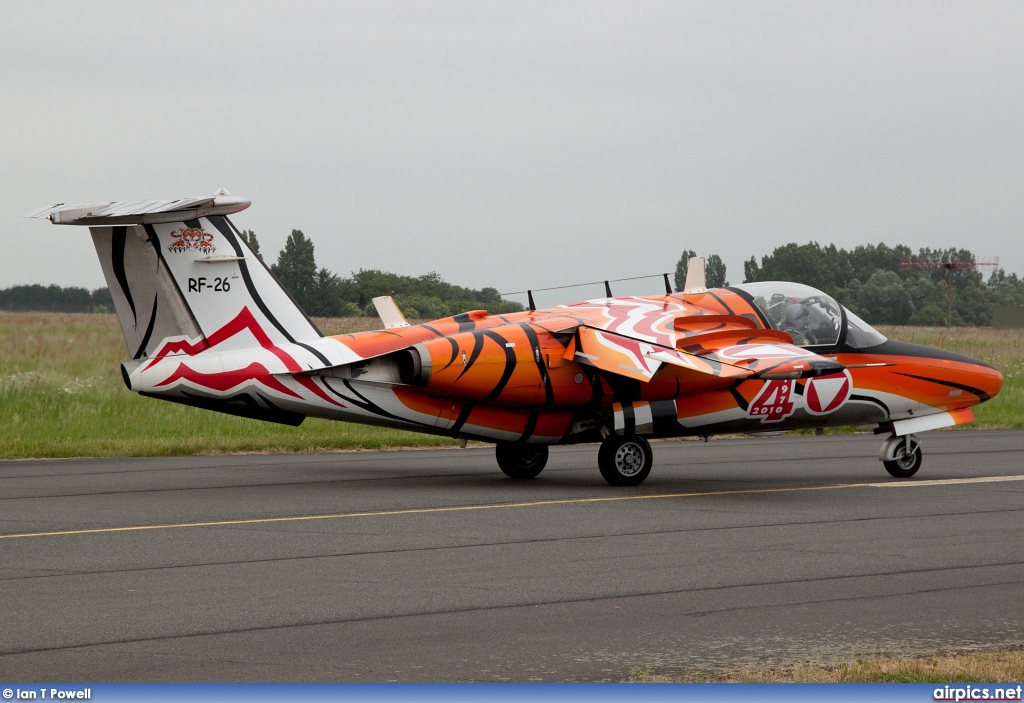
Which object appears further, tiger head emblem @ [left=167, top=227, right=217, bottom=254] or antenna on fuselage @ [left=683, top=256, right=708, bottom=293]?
antenna on fuselage @ [left=683, top=256, right=708, bottom=293]

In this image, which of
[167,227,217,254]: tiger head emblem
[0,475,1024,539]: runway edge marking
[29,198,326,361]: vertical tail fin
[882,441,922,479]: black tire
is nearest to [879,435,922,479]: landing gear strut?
[882,441,922,479]: black tire

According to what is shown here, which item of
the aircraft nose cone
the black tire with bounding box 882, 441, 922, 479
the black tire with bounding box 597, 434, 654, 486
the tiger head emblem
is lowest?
the black tire with bounding box 882, 441, 922, 479

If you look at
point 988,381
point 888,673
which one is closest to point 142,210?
point 888,673

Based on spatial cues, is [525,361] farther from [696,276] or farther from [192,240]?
[192,240]

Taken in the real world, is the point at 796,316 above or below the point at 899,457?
above

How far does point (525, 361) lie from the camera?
16203 millimetres

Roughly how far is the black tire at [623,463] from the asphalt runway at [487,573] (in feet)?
0.79

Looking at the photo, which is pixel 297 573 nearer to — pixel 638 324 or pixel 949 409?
pixel 638 324

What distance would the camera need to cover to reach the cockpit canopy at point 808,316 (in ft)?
57.4

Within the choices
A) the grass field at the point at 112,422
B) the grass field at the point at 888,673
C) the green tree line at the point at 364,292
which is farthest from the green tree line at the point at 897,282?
the grass field at the point at 888,673

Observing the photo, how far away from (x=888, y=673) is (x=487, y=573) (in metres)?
3.97

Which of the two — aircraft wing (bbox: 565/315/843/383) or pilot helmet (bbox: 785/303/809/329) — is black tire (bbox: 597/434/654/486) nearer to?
aircraft wing (bbox: 565/315/843/383)

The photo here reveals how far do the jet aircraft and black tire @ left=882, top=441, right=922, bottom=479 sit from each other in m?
0.02

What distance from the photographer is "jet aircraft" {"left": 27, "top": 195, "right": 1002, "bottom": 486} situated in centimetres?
1517
